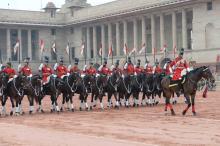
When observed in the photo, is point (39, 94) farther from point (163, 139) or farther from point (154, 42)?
point (154, 42)

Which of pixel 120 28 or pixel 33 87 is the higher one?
pixel 120 28

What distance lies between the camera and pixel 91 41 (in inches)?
3509

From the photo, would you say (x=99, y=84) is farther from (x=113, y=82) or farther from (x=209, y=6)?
(x=209, y=6)

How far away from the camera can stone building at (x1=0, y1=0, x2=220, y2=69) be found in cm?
6656

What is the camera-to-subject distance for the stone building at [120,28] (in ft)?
218

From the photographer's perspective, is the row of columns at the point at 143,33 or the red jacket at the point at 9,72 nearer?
the red jacket at the point at 9,72

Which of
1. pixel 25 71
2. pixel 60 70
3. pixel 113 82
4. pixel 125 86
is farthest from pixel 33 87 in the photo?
pixel 125 86

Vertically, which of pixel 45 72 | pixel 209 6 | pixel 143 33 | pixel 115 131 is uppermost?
pixel 209 6

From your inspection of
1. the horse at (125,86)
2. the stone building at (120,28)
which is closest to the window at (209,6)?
the stone building at (120,28)

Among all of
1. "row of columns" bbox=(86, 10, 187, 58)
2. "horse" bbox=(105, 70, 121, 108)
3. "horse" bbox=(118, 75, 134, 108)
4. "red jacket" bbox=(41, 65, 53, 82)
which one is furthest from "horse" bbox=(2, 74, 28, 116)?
"row of columns" bbox=(86, 10, 187, 58)

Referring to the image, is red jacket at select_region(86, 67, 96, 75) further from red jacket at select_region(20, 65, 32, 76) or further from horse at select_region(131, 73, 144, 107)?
red jacket at select_region(20, 65, 32, 76)

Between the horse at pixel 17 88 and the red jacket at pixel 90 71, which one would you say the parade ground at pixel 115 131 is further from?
the red jacket at pixel 90 71

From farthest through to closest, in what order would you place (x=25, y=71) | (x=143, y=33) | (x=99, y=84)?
(x=143, y=33)
(x=99, y=84)
(x=25, y=71)

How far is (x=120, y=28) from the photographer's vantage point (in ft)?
276
